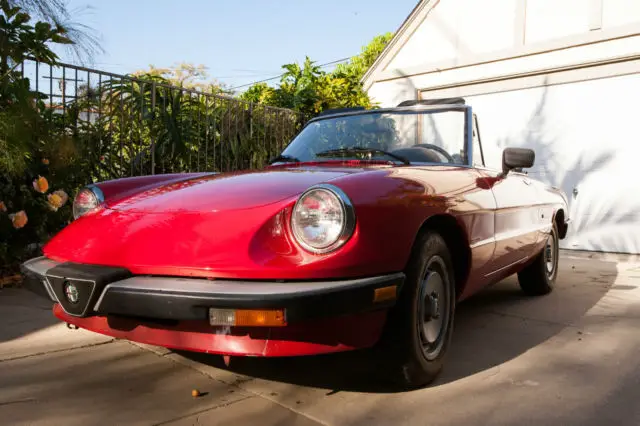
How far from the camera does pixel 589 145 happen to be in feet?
24.3

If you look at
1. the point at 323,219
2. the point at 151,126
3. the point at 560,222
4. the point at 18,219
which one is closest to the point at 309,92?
the point at 151,126

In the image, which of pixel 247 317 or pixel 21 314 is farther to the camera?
pixel 21 314

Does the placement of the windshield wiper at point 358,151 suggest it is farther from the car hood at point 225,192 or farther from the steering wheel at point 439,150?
the car hood at point 225,192

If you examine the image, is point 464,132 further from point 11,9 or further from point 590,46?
point 590,46

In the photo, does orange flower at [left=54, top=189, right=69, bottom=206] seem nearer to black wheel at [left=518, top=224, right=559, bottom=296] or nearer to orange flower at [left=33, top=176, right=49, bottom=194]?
orange flower at [left=33, top=176, right=49, bottom=194]

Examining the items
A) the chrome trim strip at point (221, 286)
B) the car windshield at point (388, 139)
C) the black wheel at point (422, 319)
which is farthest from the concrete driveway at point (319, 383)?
the car windshield at point (388, 139)

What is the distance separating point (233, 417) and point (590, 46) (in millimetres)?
7205

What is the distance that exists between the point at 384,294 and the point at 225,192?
0.85 metres

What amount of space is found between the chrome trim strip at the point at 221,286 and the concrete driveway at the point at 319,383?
1.71ft

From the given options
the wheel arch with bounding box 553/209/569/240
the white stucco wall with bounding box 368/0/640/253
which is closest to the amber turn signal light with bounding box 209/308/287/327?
the wheel arch with bounding box 553/209/569/240

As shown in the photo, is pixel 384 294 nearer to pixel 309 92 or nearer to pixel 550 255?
pixel 550 255

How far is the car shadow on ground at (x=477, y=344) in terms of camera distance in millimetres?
2523

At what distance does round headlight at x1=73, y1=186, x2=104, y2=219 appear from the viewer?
109 inches

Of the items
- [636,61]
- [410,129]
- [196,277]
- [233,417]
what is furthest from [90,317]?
[636,61]
